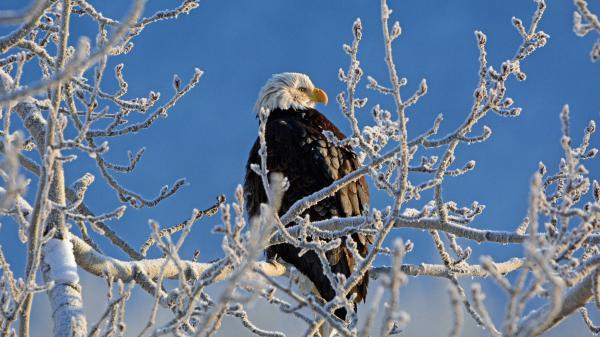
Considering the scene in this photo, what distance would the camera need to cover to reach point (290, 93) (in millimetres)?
7871

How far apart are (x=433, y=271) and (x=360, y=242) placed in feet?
3.21

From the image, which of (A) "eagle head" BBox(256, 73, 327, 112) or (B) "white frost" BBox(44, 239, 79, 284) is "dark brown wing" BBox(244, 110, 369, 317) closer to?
(A) "eagle head" BBox(256, 73, 327, 112)

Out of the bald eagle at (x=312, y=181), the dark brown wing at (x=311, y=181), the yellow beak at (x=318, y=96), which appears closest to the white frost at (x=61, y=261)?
the bald eagle at (x=312, y=181)

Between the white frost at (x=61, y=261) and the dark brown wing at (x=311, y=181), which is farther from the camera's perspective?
the dark brown wing at (x=311, y=181)

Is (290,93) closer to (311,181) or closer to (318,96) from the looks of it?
(318,96)

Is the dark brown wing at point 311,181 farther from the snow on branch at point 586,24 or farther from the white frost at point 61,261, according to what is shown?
the snow on branch at point 586,24

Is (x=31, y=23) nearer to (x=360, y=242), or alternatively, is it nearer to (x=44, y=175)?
(x=44, y=175)

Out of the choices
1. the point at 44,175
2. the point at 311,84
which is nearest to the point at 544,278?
the point at 44,175

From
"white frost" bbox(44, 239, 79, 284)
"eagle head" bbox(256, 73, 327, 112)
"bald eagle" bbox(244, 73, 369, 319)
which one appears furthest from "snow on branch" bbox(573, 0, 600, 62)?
"eagle head" bbox(256, 73, 327, 112)

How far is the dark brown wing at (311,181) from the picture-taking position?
5.84m

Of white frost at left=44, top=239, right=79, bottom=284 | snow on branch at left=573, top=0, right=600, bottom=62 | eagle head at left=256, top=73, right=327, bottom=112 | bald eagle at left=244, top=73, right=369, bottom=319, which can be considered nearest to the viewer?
snow on branch at left=573, top=0, right=600, bottom=62

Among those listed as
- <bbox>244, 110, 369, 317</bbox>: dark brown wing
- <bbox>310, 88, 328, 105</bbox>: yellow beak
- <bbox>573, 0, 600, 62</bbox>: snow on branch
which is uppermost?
<bbox>310, 88, 328, 105</bbox>: yellow beak

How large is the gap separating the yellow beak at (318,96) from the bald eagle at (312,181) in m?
0.59

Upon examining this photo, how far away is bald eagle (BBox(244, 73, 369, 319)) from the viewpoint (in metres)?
5.79
